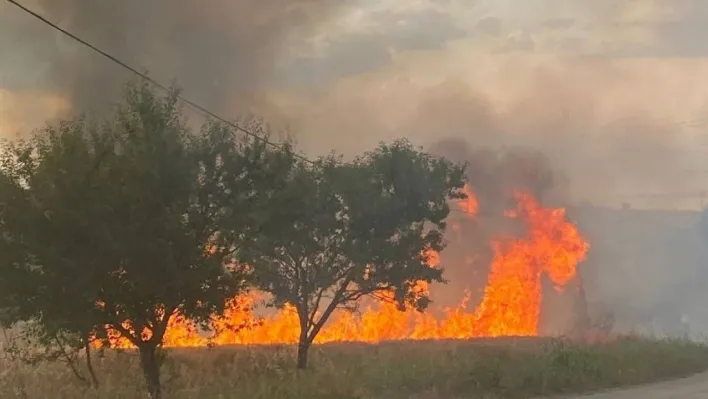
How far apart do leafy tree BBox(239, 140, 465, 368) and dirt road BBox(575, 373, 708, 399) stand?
6.24m

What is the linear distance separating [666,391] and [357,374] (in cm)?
787

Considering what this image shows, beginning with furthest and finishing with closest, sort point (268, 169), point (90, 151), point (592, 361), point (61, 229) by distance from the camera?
1. point (592, 361)
2. point (268, 169)
3. point (90, 151)
4. point (61, 229)

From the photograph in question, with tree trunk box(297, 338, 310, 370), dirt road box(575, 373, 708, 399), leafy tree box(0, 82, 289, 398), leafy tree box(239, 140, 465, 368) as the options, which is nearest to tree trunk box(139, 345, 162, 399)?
leafy tree box(0, 82, 289, 398)

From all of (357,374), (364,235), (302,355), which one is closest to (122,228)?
(357,374)

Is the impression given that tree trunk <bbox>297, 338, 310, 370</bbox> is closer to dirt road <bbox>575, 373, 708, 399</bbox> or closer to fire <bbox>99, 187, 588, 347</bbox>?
dirt road <bbox>575, 373, 708, 399</bbox>

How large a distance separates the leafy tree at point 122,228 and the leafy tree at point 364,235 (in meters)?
5.59

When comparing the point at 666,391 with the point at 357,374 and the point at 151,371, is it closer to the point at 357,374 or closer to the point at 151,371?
the point at 357,374

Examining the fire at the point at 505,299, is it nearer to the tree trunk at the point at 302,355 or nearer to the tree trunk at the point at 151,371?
the tree trunk at the point at 302,355

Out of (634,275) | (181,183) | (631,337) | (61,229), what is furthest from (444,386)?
(634,275)

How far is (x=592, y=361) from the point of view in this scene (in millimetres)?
21797

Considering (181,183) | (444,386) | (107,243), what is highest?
(181,183)

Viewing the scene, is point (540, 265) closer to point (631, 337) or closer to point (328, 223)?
point (631, 337)

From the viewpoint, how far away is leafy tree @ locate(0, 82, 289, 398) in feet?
39.4

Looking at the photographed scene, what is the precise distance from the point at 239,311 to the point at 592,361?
12.0 meters
